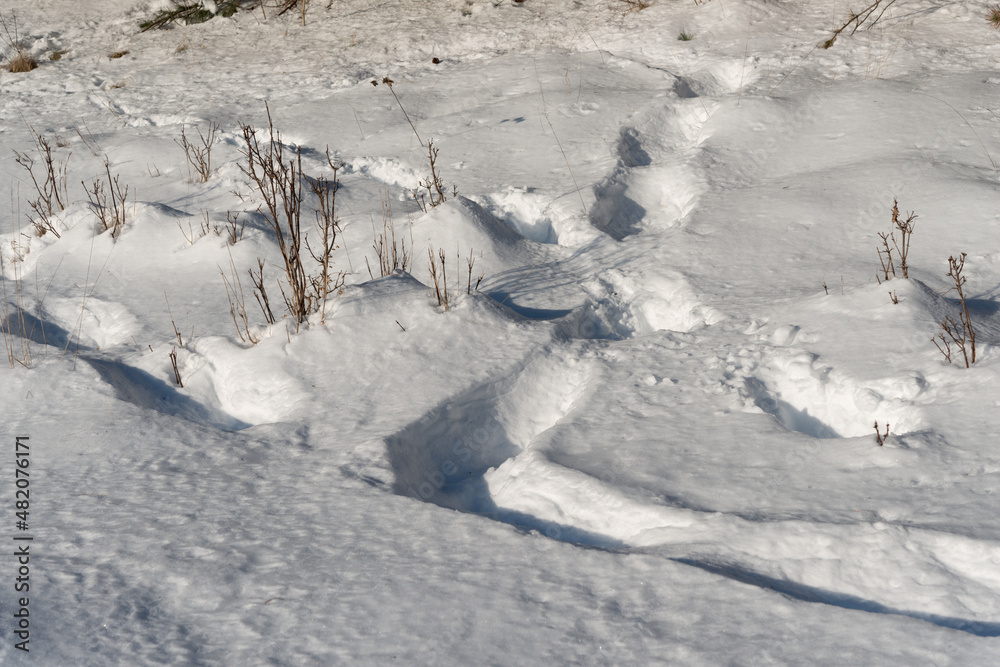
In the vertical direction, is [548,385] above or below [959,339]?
below

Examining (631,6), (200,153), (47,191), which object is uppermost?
(631,6)

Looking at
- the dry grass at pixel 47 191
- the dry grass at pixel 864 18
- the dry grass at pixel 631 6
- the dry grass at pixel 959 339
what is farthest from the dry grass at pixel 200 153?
the dry grass at pixel 864 18

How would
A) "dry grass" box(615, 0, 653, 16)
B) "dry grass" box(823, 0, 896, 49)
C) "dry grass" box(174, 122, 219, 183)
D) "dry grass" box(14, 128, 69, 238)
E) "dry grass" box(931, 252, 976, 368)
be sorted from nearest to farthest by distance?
"dry grass" box(931, 252, 976, 368), "dry grass" box(14, 128, 69, 238), "dry grass" box(174, 122, 219, 183), "dry grass" box(823, 0, 896, 49), "dry grass" box(615, 0, 653, 16)

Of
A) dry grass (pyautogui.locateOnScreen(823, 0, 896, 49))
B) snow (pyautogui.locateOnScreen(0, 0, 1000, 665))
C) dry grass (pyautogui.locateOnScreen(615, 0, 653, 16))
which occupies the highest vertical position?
dry grass (pyautogui.locateOnScreen(615, 0, 653, 16))

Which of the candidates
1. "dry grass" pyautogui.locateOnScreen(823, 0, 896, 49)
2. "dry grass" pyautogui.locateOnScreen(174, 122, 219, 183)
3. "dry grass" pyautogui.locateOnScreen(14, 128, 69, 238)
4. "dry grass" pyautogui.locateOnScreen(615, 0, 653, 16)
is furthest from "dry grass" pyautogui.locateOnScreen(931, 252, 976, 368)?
"dry grass" pyautogui.locateOnScreen(615, 0, 653, 16)

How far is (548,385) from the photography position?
10.1ft

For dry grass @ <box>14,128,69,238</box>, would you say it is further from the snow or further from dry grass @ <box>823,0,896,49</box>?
dry grass @ <box>823,0,896,49</box>

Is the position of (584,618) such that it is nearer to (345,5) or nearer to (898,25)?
(898,25)

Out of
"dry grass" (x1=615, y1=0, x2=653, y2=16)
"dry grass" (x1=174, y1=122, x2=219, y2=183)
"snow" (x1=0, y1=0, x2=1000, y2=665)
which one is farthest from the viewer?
"dry grass" (x1=615, y1=0, x2=653, y2=16)

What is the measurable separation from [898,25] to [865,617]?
6.21m

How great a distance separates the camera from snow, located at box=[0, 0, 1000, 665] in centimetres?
187

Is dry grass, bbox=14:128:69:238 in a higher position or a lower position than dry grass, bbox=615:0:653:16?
lower

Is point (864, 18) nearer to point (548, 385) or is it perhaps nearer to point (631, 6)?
point (631, 6)

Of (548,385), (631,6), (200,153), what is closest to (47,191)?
(200,153)
